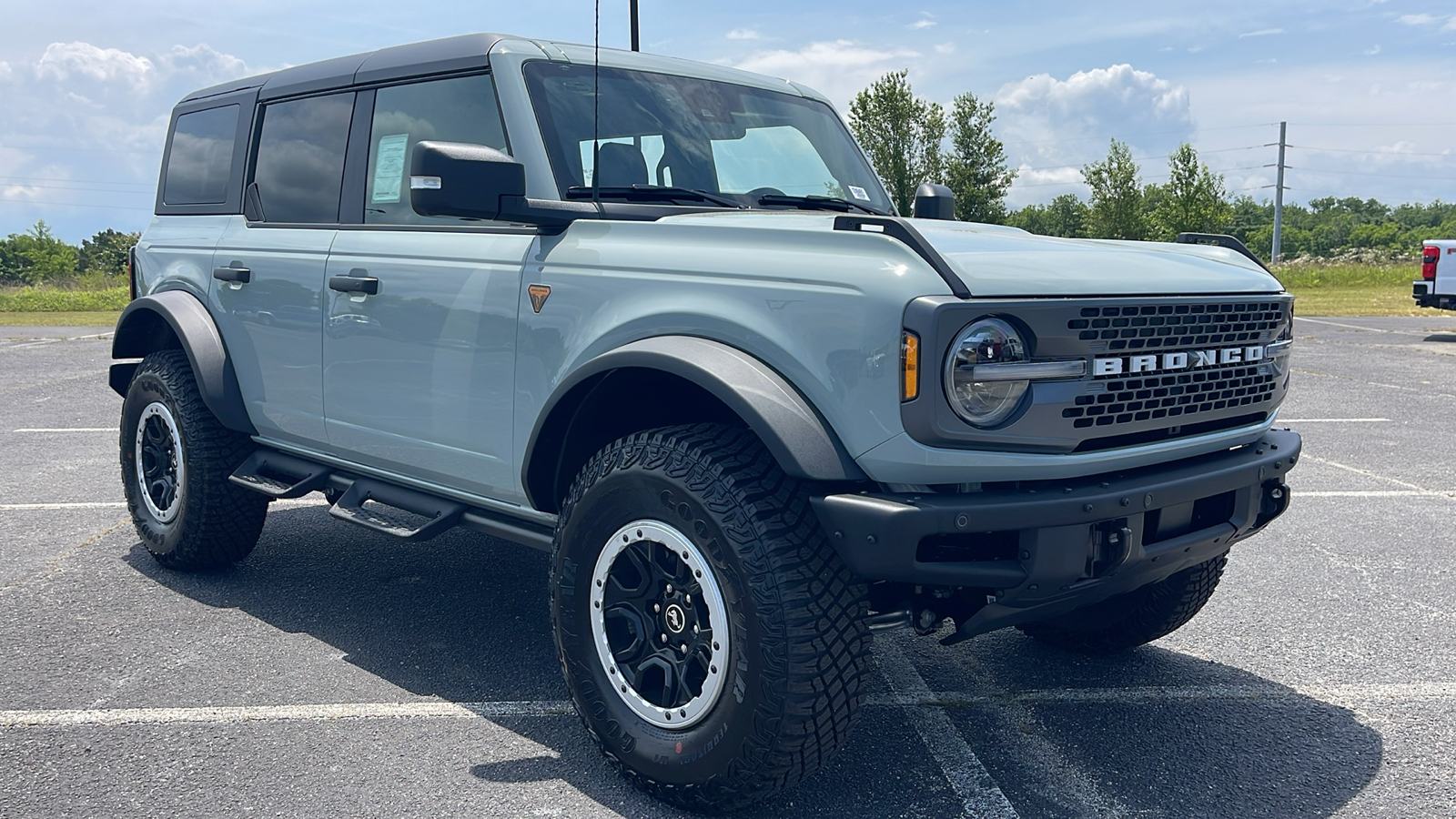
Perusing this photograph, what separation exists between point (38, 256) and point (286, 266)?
110127 mm

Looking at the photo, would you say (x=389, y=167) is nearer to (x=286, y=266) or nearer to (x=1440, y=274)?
(x=286, y=266)

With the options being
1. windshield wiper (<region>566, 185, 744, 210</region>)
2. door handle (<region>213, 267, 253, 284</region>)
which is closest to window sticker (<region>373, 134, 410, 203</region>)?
door handle (<region>213, 267, 253, 284</region>)

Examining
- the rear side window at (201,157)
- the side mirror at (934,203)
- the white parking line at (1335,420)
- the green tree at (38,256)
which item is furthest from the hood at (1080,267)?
the green tree at (38,256)

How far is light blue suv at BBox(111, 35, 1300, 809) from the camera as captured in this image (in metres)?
2.70

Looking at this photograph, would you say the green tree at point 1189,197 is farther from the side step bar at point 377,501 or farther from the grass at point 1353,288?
the side step bar at point 377,501

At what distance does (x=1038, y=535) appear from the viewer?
8.72 ft

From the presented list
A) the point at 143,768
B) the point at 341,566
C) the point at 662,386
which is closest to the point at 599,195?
the point at 662,386

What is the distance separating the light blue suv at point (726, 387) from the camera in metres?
2.70

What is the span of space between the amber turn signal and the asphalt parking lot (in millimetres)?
1141

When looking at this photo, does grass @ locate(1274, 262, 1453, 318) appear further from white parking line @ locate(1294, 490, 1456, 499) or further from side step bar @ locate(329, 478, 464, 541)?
side step bar @ locate(329, 478, 464, 541)

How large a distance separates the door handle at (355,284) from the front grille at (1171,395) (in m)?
2.42

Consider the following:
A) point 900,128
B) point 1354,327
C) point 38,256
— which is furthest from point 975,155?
point 38,256

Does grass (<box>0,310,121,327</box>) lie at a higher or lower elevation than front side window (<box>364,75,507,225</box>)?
lower

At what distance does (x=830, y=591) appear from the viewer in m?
2.78
